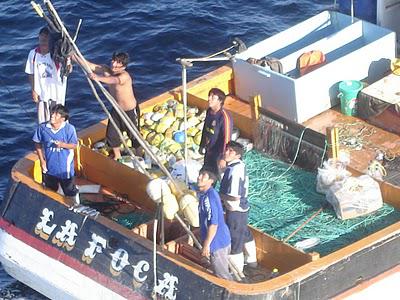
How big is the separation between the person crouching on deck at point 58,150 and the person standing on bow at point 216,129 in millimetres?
1730

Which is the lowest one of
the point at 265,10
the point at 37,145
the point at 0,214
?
the point at 265,10

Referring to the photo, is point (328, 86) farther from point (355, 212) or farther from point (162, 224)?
point (162, 224)

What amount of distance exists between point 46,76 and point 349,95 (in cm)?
424

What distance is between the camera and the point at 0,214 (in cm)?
1636

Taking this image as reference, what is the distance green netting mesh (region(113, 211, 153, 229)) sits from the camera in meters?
16.0

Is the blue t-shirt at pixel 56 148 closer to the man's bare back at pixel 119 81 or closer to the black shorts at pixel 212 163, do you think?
the man's bare back at pixel 119 81

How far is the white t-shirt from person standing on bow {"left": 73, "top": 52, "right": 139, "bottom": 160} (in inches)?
20.1

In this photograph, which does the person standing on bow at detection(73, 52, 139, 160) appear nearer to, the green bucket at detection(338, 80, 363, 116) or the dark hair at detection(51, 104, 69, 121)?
the dark hair at detection(51, 104, 69, 121)

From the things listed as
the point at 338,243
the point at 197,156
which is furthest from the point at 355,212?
the point at 197,156

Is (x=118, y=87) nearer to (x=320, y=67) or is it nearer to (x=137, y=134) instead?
(x=137, y=134)

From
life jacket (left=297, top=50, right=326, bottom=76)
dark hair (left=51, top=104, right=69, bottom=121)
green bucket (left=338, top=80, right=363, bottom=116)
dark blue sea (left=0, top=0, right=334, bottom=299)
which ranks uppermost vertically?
dark hair (left=51, top=104, right=69, bottom=121)

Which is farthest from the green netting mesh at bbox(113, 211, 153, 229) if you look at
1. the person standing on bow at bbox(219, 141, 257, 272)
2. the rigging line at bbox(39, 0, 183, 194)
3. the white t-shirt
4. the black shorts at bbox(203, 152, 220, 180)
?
the white t-shirt

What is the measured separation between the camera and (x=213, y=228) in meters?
14.0

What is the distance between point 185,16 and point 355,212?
1056 centimetres
